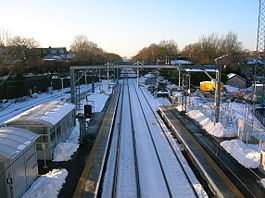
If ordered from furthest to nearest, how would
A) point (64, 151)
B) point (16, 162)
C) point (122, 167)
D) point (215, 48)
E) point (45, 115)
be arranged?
point (215, 48) → point (45, 115) → point (64, 151) → point (122, 167) → point (16, 162)

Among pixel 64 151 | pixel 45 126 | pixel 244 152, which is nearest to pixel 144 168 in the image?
pixel 64 151

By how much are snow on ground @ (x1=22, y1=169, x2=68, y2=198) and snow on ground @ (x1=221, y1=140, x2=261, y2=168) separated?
7227mm

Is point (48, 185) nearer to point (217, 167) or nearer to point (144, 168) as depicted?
point (144, 168)

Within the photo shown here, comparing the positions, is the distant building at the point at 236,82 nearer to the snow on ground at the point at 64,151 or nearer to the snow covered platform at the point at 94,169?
the snow covered platform at the point at 94,169

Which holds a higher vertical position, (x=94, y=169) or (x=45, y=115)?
(x=45, y=115)

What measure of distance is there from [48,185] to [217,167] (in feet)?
21.2

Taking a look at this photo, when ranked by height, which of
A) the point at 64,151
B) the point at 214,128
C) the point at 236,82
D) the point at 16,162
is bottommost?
the point at 64,151

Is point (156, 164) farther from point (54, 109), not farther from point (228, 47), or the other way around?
point (228, 47)

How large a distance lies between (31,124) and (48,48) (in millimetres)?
95112

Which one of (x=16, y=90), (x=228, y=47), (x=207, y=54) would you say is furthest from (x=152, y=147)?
(x=228, y=47)

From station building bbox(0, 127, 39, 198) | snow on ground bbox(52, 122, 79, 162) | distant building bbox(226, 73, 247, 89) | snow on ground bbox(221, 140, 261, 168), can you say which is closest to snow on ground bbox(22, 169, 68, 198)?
station building bbox(0, 127, 39, 198)

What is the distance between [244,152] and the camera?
36.7 feet

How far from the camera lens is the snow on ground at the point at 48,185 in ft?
26.3

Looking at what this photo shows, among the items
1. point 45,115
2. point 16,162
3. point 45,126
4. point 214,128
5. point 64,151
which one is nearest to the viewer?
point 16,162
